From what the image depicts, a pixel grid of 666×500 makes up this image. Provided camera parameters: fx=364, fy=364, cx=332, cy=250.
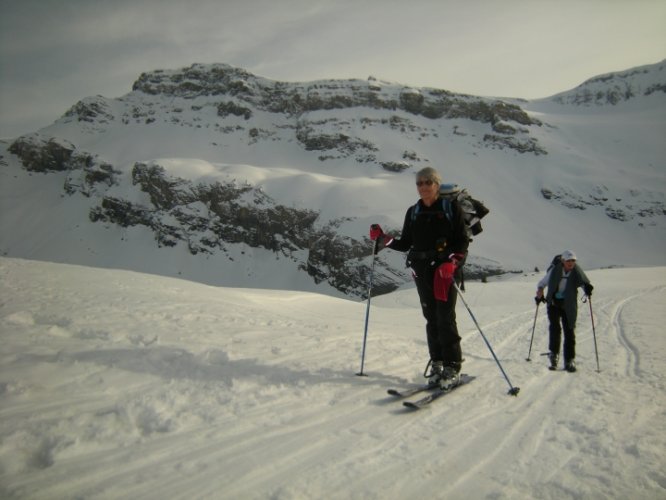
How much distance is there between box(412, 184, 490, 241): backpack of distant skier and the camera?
4047mm

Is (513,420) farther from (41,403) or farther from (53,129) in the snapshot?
(53,129)

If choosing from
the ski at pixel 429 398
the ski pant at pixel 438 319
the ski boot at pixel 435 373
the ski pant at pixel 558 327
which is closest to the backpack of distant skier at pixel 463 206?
the ski pant at pixel 438 319

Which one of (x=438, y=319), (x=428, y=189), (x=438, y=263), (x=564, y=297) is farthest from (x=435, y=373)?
(x=564, y=297)

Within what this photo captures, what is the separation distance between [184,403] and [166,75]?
12208 centimetres

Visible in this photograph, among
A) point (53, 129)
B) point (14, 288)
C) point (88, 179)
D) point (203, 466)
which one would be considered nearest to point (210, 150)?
point (88, 179)

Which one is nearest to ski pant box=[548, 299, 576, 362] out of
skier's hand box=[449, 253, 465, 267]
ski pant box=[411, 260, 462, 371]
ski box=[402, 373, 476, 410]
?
ski box=[402, 373, 476, 410]

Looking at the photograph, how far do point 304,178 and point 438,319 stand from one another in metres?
65.0

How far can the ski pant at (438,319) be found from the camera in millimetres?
3984

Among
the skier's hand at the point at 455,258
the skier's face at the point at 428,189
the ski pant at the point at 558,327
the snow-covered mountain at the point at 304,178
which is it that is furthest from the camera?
the snow-covered mountain at the point at 304,178

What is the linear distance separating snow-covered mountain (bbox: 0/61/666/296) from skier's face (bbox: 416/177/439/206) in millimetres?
42862

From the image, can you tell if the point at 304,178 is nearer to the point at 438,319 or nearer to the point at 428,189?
the point at 428,189

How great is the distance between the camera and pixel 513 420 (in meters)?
3.12

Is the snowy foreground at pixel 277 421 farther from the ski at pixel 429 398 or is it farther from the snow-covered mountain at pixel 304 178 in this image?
the snow-covered mountain at pixel 304 178

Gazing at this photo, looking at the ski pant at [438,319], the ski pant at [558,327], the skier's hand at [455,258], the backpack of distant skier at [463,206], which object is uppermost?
the backpack of distant skier at [463,206]
